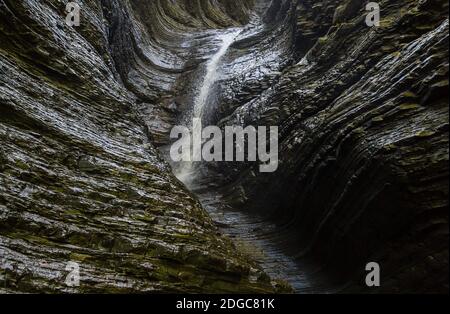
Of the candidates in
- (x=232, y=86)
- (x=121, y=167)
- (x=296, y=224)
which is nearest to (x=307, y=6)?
(x=232, y=86)

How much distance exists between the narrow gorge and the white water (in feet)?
2.32

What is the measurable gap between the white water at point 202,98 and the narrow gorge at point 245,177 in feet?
2.32

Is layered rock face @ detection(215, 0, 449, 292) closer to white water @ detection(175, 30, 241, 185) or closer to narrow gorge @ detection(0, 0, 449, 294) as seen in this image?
narrow gorge @ detection(0, 0, 449, 294)

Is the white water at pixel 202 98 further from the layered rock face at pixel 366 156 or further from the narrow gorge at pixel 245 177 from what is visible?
the layered rock face at pixel 366 156

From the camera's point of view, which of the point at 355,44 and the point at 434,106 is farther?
the point at 355,44

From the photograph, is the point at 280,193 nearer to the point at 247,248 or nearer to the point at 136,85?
the point at 247,248

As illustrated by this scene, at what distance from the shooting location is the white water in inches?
510

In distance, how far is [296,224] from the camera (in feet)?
28.2

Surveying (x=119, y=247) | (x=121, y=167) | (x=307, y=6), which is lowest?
(x=119, y=247)

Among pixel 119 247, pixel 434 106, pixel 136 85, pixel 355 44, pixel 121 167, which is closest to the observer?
pixel 119 247

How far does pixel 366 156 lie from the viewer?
667 cm
